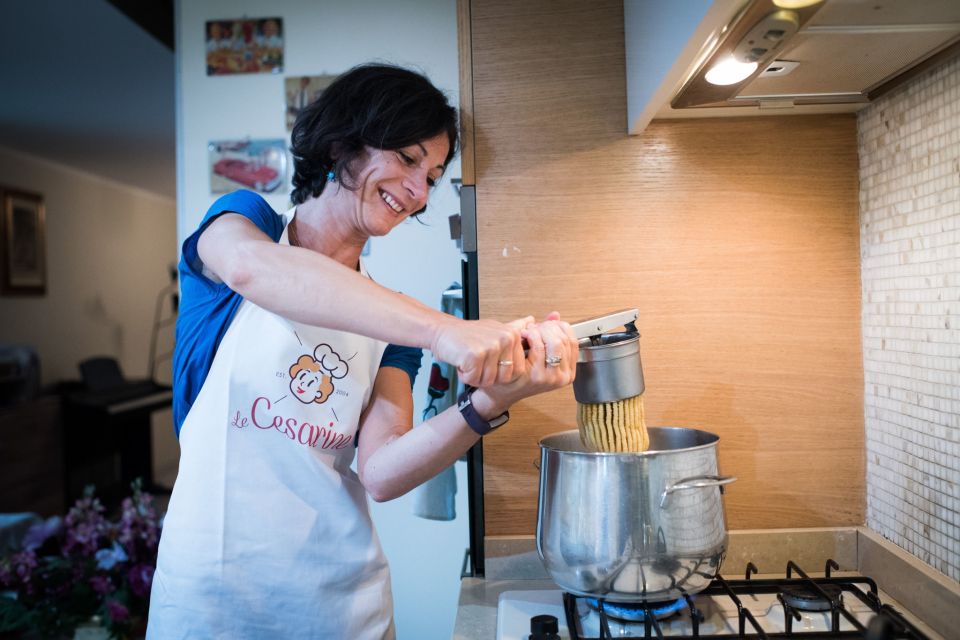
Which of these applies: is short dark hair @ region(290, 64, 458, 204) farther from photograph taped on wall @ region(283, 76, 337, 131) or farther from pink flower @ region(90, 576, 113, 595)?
→ photograph taped on wall @ region(283, 76, 337, 131)

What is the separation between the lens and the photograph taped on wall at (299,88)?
7.59ft

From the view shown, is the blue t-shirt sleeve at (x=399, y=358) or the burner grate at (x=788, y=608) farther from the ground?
the blue t-shirt sleeve at (x=399, y=358)

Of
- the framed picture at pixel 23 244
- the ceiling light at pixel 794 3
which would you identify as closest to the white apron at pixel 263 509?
the ceiling light at pixel 794 3

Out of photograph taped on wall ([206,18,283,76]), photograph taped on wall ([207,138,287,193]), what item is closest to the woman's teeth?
photograph taped on wall ([207,138,287,193])

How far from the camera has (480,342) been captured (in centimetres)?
74

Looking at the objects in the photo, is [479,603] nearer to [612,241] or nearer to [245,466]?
[245,466]

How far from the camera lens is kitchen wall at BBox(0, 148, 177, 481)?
16.8 ft

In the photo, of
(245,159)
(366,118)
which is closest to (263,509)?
(366,118)

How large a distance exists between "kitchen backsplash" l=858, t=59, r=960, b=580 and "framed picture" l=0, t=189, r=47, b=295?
5199 mm

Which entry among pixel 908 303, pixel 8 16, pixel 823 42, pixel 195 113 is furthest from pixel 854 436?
pixel 8 16

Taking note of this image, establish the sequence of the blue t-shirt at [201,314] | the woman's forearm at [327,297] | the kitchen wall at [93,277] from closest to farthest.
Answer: the woman's forearm at [327,297], the blue t-shirt at [201,314], the kitchen wall at [93,277]

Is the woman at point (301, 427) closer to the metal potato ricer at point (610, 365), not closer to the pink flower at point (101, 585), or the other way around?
the metal potato ricer at point (610, 365)

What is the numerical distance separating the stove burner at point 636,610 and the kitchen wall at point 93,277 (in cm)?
510

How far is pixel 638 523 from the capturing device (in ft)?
2.66
